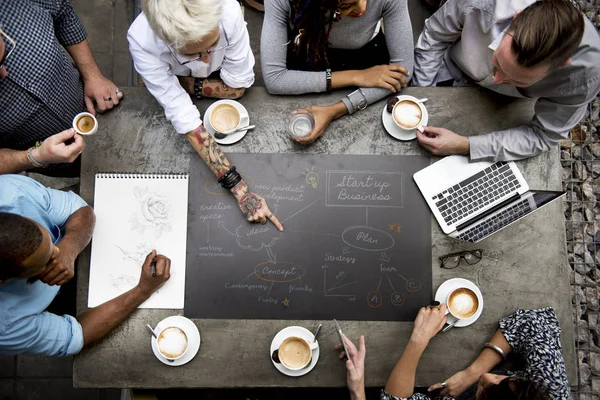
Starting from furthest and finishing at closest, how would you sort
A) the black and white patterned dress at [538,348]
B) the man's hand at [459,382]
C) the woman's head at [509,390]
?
the man's hand at [459,382] → the black and white patterned dress at [538,348] → the woman's head at [509,390]

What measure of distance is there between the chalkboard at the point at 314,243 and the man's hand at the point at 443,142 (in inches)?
3.0

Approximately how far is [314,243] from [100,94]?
3.81 ft

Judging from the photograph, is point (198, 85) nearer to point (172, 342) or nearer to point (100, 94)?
point (100, 94)

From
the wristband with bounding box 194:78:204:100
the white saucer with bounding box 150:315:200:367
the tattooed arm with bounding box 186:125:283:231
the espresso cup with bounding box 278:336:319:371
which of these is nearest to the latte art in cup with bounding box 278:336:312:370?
the espresso cup with bounding box 278:336:319:371

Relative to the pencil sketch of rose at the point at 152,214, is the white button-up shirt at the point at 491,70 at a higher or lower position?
higher

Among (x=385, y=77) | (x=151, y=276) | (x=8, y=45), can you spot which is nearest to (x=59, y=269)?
(x=151, y=276)

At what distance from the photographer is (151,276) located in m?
1.92

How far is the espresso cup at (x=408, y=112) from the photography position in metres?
2.06

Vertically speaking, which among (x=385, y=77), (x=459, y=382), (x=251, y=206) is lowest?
(x=459, y=382)

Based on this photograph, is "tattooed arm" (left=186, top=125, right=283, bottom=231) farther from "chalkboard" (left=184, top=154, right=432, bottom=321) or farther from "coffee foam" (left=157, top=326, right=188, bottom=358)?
"coffee foam" (left=157, top=326, right=188, bottom=358)

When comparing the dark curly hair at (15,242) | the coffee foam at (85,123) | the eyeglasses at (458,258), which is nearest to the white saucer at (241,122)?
the coffee foam at (85,123)

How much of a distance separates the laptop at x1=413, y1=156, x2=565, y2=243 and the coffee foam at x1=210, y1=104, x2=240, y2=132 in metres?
0.82

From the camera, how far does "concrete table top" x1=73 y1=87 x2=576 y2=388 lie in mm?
1966

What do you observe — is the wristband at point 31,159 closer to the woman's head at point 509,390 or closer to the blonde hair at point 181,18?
the blonde hair at point 181,18
